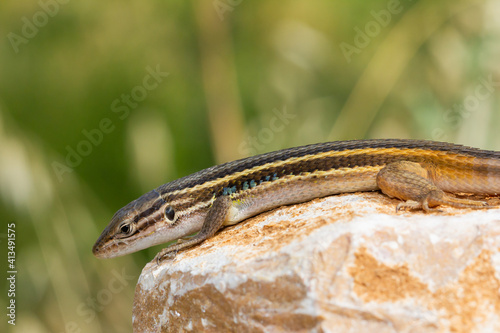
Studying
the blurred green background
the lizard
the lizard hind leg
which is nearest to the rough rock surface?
the lizard hind leg

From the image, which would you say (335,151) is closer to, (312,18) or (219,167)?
(219,167)

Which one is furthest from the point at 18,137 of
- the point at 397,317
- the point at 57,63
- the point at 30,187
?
the point at 397,317

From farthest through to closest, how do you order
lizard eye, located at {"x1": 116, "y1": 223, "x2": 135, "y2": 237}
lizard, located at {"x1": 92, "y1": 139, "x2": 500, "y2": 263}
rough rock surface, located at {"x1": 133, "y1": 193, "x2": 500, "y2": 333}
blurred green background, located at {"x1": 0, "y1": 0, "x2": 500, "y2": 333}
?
1. blurred green background, located at {"x1": 0, "y1": 0, "x2": 500, "y2": 333}
2. lizard eye, located at {"x1": 116, "y1": 223, "x2": 135, "y2": 237}
3. lizard, located at {"x1": 92, "y1": 139, "x2": 500, "y2": 263}
4. rough rock surface, located at {"x1": 133, "y1": 193, "x2": 500, "y2": 333}

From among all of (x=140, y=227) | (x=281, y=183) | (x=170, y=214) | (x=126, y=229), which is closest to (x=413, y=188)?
(x=281, y=183)

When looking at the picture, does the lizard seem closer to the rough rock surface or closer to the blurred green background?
the rough rock surface

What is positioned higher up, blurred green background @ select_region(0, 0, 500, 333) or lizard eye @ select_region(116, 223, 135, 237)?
blurred green background @ select_region(0, 0, 500, 333)

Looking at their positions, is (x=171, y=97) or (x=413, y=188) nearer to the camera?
(x=413, y=188)

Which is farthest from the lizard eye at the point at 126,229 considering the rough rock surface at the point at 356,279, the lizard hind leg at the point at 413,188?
the lizard hind leg at the point at 413,188

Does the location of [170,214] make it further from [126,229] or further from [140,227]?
[126,229]
